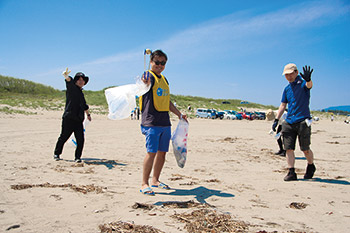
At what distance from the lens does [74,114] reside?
→ 5.44m

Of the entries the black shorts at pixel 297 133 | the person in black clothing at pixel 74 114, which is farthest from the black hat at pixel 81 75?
the black shorts at pixel 297 133

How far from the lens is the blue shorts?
3521mm

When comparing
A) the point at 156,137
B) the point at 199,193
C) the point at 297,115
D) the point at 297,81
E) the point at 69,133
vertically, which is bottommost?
the point at 199,193

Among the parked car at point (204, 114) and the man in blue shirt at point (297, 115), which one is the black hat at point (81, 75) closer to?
the man in blue shirt at point (297, 115)

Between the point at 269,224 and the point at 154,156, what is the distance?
5.39ft

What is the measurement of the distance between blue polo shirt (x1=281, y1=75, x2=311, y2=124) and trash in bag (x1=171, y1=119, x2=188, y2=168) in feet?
6.12

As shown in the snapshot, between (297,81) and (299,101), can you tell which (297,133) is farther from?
(297,81)

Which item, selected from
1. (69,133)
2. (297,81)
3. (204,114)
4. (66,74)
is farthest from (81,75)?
(204,114)

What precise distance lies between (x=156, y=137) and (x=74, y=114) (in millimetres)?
2607

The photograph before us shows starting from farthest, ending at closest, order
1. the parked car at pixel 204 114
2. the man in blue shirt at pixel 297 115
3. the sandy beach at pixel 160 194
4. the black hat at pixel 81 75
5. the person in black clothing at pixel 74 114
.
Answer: the parked car at pixel 204 114, the black hat at pixel 81 75, the person in black clothing at pixel 74 114, the man in blue shirt at pixel 297 115, the sandy beach at pixel 160 194

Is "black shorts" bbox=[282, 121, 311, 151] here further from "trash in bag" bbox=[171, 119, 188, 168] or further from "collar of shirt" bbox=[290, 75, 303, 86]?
"trash in bag" bbox=[171, 119, 188, 168]

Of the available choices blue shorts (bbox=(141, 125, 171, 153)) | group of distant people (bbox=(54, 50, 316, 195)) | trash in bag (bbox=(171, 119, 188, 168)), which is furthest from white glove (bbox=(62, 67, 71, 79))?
trash in bag (bbox=(171, 119, 188, 168))

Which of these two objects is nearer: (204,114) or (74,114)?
(74,114)

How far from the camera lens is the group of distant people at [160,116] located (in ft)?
11.6
